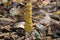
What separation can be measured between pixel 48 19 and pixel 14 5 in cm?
64

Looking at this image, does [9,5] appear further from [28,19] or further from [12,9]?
[28,19]

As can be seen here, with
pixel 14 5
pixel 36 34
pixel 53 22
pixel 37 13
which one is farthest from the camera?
pixel 14 5

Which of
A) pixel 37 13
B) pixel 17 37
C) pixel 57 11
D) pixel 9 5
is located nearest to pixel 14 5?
pixel 9 5

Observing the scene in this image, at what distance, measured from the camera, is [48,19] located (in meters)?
2.88

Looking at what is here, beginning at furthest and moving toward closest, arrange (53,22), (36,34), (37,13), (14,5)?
(14,5) < (37,13) < (53,22) < (36,34)

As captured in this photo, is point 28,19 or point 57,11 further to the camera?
point 57,11

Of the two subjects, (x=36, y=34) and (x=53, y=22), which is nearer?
(x=36, y=34)

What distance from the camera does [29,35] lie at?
2.46 meters

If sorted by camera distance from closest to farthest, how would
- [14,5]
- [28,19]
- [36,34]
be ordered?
[28,19] < [36,34] < [14,5]

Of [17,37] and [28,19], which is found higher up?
[28,19]

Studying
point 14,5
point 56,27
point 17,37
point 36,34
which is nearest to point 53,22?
point 56,27

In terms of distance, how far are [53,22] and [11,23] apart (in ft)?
1.70

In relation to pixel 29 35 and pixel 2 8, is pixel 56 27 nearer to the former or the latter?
pixel 29 35

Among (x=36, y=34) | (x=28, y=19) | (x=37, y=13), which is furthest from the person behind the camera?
(x=37, y=13)
